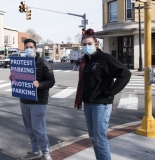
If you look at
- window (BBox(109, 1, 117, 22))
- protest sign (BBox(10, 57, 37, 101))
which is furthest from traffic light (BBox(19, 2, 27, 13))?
protest sign (BBox(10, 57, 37, 101))

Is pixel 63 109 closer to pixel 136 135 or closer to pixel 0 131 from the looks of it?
pixel 0 131

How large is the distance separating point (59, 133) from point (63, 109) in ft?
8.98

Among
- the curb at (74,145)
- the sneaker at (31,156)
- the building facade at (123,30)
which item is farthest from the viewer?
the building facade at (123,30)

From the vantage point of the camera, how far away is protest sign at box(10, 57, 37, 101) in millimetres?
4328

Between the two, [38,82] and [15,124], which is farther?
[15,124]

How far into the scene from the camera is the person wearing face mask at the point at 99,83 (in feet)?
11.8

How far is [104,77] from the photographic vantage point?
12.0ft

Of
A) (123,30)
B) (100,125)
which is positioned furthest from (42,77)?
(123,30)

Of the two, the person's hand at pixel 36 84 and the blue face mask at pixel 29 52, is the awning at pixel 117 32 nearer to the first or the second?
the blue face mask at pixel 29 52

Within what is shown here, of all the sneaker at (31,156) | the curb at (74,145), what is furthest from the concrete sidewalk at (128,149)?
the sneaker at (31,156)

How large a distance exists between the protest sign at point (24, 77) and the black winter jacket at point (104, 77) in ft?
3.30

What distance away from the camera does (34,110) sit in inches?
171

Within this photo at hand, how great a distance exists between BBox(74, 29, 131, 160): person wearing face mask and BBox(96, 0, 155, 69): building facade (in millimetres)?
25046

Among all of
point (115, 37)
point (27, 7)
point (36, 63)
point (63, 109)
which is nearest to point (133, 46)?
point (115, 37)
